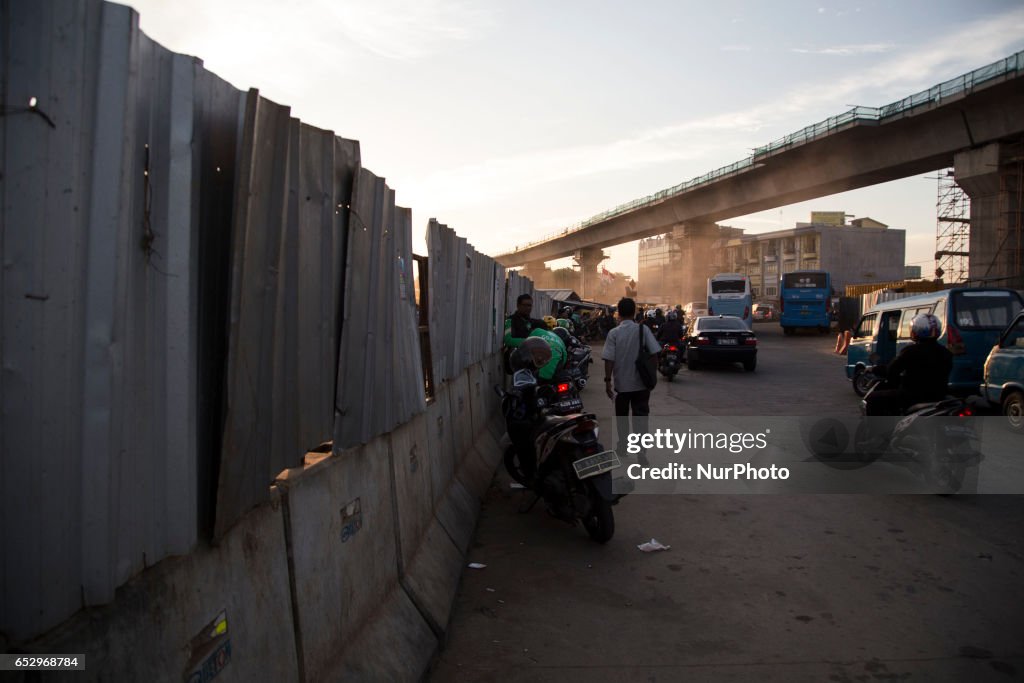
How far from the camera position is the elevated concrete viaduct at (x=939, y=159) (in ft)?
90.0

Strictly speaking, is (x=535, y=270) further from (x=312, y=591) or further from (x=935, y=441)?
(x=312, y=591)

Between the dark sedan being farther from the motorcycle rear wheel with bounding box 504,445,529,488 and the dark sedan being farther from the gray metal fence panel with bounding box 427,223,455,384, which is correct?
the gray metal fence panel with bounding box 427,223,455,384

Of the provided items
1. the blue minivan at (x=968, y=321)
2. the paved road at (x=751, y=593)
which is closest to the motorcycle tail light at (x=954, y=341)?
the blue minivan at (x=968, y=321)

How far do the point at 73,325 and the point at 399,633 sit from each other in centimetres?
243

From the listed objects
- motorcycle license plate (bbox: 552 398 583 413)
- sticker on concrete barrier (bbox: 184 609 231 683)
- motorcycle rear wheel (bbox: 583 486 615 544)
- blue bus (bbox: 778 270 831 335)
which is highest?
blue bus (bbox: 778 270 831 335)

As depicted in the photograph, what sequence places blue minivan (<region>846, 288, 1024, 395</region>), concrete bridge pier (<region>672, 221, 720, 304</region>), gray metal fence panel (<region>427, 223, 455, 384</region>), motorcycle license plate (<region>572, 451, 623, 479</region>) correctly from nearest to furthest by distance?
motorcycle license plate (<region>572, 451, 623, 479</region>)
gray metal fence panel (<region>427, 223, 455, 384</region>)
blue minivan (<region>846, 288, 1024, 395</region>)
concrete bridge pier (<region>672, 221, 720, 304</region>)

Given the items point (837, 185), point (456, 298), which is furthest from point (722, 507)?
point (837, 185)

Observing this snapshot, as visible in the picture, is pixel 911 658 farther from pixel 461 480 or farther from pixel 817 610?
pixel 461 480

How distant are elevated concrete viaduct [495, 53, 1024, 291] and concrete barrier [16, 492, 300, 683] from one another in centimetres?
3063

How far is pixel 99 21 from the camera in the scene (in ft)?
5.57

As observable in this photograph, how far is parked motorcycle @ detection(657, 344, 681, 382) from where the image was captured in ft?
59.8

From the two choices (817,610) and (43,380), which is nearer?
(43,380)

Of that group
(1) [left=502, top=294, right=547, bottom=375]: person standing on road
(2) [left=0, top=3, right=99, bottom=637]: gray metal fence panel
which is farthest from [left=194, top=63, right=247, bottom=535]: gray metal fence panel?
(1) [left=502, top=294, right=547, bottom=375]: person standing on road

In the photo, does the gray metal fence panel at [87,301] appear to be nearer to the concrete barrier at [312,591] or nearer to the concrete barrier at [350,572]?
the concrete barrier at [312,591]
